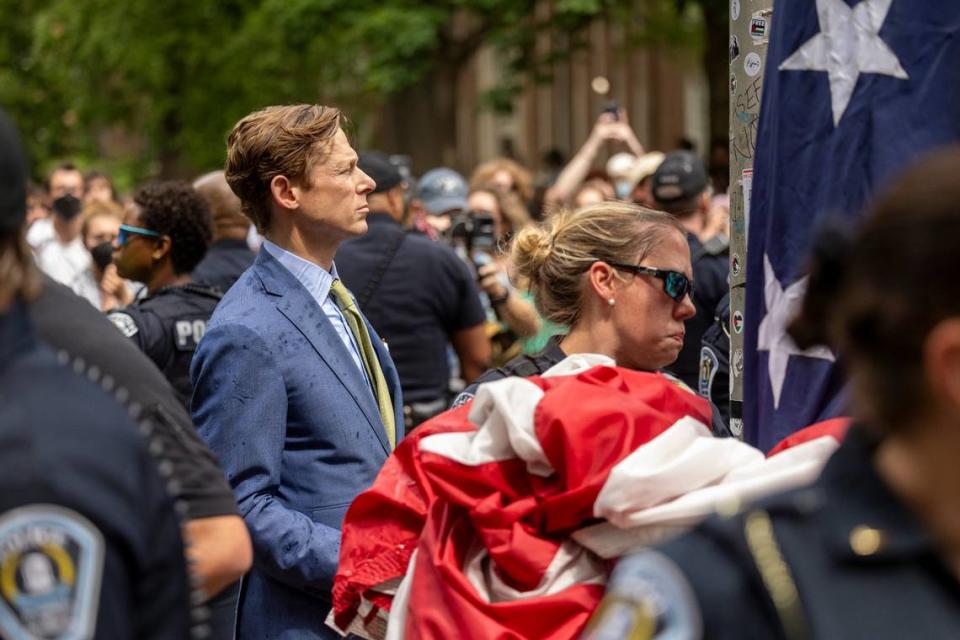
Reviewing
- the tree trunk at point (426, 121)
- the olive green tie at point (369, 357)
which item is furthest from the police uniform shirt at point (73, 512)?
the tree trunk at point (426, 121)

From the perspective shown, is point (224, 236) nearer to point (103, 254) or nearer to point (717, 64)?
point (103, 254)

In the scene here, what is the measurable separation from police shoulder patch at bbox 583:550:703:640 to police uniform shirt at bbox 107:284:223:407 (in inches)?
168

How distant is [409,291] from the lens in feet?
23.2

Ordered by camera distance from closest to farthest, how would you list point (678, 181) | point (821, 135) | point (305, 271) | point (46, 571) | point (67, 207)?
point (46, 571), point (821, 135), point (305, 271), point (678, 181), point (67, 207)

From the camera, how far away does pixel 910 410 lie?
164 cm

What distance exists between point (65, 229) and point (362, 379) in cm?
828

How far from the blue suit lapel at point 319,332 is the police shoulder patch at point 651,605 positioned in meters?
2.55

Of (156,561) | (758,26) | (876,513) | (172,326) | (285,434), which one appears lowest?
(172,326)

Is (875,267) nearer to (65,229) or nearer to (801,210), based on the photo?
(801,210)

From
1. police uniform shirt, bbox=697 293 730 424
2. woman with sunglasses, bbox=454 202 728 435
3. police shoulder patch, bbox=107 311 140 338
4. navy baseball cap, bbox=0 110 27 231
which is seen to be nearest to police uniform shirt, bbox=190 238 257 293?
police shoulder patch, bbox=107 311 140 338

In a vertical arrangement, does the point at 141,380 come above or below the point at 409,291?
above

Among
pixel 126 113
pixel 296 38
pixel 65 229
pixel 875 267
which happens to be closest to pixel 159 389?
pixel 875 267

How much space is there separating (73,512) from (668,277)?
2169 millimetres

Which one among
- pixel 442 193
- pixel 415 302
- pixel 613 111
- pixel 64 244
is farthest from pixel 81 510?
pixel 613 111
